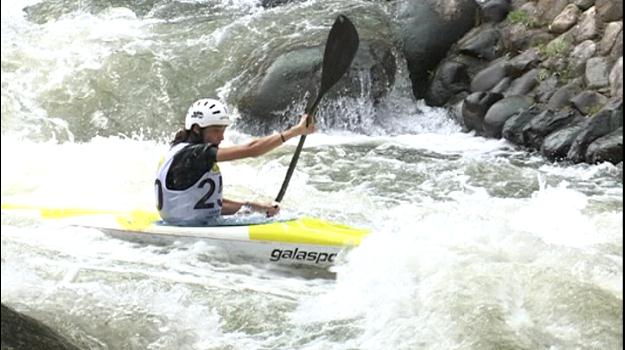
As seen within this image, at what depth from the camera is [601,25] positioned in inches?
335

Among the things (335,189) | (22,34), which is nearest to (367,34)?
(335,189)

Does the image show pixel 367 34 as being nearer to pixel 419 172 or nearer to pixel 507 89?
pixel 507 89

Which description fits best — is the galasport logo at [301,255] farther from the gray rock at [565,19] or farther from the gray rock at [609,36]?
the gray rock at [565,19]

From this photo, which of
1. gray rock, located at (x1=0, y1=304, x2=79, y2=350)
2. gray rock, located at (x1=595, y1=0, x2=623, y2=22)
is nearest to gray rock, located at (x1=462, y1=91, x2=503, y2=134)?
gray rock, located at (x1=595, y1=0, x2=623, y2=22)

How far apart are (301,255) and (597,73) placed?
4.56m

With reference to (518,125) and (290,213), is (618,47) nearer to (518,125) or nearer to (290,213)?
(518,125)

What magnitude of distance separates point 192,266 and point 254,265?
364mm

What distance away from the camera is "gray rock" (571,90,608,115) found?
7.95 metres

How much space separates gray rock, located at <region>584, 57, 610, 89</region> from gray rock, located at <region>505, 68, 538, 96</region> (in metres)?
0.54

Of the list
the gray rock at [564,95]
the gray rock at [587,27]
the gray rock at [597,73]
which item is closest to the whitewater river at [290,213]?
the gray rock at [564,95]

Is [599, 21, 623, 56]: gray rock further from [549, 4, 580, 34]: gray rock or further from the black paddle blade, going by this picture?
the black paddle blade

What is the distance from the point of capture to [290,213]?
17.8 feet

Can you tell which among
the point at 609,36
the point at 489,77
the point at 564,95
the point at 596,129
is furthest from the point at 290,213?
the point at 609,36

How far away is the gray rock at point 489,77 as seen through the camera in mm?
8992
